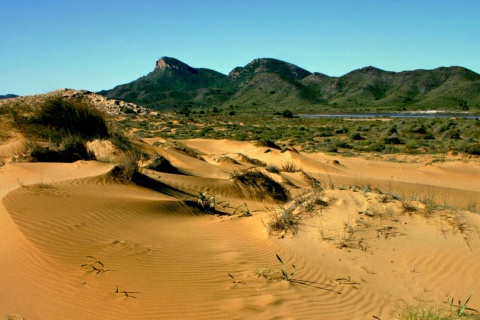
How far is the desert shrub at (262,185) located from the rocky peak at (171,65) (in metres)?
184

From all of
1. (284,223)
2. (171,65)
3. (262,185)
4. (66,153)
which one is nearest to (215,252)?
(284,223)

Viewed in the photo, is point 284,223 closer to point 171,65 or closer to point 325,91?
Result: point 325,91

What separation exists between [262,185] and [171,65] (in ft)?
614

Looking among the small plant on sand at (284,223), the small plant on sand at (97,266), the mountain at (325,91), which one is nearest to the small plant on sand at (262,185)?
the small plant on sand at (284,223)

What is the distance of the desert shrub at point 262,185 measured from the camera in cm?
1216

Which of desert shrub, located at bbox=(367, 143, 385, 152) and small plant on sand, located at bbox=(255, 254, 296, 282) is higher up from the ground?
desert shrub, located at bbox=(367, 143, 385, 152)

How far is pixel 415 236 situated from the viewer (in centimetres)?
641

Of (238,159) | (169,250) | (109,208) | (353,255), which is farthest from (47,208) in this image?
(238,159)

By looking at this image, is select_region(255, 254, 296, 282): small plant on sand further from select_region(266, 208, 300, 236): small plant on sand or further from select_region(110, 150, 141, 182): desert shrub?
select_region(110, 150, 141, 182): desert shrub

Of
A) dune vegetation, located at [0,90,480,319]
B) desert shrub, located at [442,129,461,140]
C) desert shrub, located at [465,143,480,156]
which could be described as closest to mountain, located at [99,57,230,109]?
desert shrub, located at [442,129,461,140]

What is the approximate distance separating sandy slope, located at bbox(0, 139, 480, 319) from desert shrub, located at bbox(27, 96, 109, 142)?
20.9 feet

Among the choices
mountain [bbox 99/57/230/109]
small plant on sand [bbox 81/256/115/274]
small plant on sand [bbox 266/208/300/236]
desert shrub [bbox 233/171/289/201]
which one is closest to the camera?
small plant on sand [bbox 81/256/115/274]

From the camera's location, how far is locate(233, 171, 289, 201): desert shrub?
12.2 metres

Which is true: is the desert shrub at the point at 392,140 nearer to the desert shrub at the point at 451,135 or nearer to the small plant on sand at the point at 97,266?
the desert shrub at the point at 451,135
